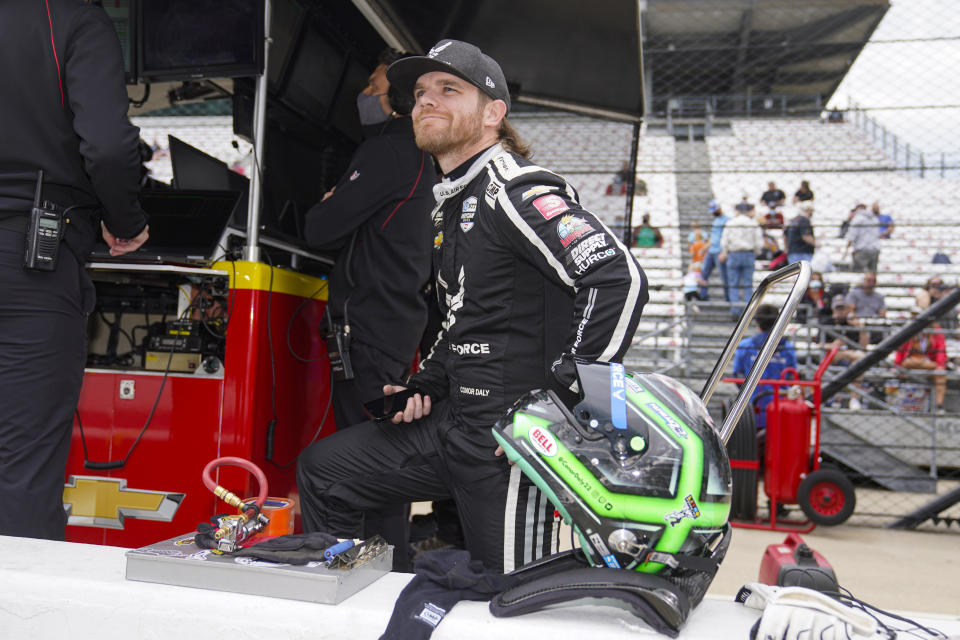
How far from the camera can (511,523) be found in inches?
72.5

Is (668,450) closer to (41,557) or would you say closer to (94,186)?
(41,557)

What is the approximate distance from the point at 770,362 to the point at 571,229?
17.6 feet

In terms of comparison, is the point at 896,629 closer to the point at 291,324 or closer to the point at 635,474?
the point at 635,474

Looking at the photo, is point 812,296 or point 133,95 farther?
point 812,296

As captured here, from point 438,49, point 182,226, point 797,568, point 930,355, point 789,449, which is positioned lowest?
point 789,449

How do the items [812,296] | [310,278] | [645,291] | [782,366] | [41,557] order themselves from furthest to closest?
[812,296] < [782,366] < [310,278] < [645,291] < [41,557]

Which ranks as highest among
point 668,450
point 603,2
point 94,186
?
point 603,2

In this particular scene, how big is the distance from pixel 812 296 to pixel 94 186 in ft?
27.9

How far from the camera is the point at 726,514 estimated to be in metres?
1.22

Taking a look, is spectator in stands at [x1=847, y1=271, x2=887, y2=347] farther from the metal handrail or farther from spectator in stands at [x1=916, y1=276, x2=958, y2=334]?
the metal handrail

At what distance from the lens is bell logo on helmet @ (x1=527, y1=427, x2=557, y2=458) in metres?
1.20

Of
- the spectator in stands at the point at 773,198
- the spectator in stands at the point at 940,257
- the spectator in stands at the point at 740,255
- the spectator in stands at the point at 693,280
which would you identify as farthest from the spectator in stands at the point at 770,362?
the spectator in stands at the point at 773,198

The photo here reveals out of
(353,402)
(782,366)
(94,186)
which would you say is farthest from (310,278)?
(782,366)

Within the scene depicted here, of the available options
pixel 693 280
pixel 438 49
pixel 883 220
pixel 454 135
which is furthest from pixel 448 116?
pixel 883 220
